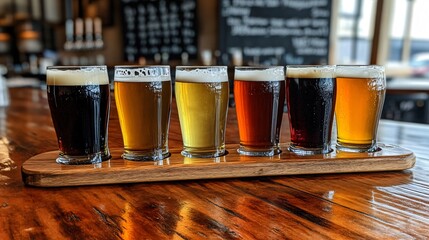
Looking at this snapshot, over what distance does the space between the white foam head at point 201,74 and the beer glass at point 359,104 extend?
26 cm

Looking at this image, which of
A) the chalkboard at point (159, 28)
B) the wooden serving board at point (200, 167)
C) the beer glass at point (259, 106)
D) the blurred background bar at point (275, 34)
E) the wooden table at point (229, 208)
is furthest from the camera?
the chalkboard at point (159, 28)

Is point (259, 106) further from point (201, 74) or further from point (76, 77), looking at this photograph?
point (76, 77)

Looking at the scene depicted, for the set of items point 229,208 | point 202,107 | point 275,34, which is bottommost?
point 229,208

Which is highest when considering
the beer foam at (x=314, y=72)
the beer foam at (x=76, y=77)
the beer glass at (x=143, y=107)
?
the beer foam at (x=314, y=72)

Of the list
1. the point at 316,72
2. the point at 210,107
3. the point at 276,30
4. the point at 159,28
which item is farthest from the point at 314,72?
the point at 159,28

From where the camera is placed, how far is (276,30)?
16.3ft

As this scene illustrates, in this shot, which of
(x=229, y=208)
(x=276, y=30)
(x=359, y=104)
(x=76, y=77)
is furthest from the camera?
(x=276, y=30)

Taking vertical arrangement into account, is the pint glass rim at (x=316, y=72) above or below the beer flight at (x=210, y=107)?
above

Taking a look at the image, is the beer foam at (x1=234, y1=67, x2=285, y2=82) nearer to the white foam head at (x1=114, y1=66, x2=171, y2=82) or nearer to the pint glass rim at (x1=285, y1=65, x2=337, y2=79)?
the pint glass rim at (x1=285, y1=65, x2=337, y2=79)

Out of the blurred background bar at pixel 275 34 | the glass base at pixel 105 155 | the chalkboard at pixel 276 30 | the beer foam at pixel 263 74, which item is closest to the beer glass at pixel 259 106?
the beer foam at pixel 263 74

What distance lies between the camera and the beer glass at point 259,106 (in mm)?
852

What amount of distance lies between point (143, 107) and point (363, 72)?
46cm

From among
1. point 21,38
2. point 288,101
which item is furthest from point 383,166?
point 21,38

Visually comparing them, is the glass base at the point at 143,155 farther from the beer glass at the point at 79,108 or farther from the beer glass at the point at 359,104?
the beer glass at the point at 359,104
